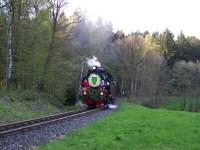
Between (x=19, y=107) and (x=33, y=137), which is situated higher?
(x=19, y=107)

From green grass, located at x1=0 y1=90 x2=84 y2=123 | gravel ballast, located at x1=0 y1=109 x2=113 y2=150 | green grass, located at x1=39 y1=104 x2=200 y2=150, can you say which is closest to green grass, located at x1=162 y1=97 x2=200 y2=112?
green grass, located at x1=0 y1=90 x2=84 y2=123

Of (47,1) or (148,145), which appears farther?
(47,1)

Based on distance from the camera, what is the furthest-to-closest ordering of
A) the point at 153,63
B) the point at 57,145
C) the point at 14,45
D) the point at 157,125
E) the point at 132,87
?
the point at 153,63 → the point at 132,87 → the point at 14,45 → the point at 157,125 → the point at 57,145

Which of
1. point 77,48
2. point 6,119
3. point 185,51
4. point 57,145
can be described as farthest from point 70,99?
point 185,51

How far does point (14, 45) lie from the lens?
3625 cm

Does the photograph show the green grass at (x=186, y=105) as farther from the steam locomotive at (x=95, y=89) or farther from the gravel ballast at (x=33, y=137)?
the gravel ballast at (x=33, y=137)

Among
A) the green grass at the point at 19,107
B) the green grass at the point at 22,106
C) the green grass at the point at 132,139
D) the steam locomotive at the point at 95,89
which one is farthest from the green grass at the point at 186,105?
the green grass at the point at 132,139

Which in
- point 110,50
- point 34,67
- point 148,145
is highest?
point 110,50

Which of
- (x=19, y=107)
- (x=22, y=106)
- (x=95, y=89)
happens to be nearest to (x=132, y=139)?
(x=19, y=107)

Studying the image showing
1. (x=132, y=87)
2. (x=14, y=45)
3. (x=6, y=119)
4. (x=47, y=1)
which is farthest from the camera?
(x=132, y=87)

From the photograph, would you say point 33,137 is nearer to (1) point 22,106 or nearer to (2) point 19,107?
(2) point 19,107

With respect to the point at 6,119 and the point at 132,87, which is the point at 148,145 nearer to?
the point at 6,119

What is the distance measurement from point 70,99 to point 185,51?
2890 inches

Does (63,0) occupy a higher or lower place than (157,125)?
higher
